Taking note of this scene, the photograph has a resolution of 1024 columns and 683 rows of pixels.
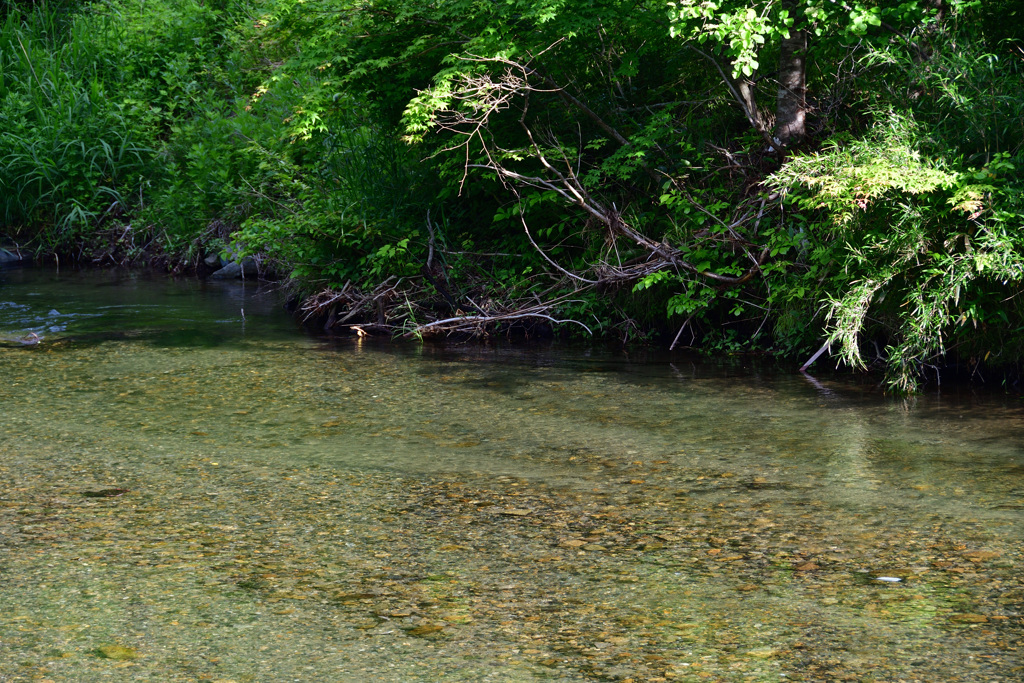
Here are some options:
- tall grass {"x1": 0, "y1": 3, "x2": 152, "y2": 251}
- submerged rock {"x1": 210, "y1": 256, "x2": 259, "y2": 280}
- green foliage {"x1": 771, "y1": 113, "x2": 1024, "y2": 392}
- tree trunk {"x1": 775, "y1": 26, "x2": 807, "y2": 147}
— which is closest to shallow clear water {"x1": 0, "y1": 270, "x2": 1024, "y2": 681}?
green foliage {"x1": 771, "y1": 113, "x2": 1024, "y2": 392}

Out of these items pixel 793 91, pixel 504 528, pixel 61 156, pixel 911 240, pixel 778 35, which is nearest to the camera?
pixel 504 528

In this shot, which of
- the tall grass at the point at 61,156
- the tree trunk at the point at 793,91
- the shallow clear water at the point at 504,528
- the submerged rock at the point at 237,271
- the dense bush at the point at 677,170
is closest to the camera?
the shallow clear water at the point at 504,528

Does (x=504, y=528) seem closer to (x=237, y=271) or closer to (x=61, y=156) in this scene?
(x=237, y=271)

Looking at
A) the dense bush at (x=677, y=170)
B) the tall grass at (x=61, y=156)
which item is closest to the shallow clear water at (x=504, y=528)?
the dense bush at (x=677, y=170)

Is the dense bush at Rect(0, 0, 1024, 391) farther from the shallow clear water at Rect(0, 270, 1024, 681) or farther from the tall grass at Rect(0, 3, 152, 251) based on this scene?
the tall grass at Rect(0, 3, 152, 251)

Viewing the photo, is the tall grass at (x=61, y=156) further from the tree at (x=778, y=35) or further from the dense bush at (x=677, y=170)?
the tree at (x=778, y=35)

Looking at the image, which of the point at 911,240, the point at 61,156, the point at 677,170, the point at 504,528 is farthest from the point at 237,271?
the point at 504,528

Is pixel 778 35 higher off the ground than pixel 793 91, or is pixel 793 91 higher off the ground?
pixel 778 35

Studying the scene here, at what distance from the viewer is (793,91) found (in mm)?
7988

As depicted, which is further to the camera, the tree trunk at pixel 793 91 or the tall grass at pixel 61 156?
the tall grass at pixel 61 156

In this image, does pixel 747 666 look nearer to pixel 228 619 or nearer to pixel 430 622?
pixel 430 622

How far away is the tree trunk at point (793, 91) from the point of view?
8.00 metres

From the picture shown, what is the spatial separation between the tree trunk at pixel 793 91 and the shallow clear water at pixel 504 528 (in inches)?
75.2

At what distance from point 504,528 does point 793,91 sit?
5039mm
